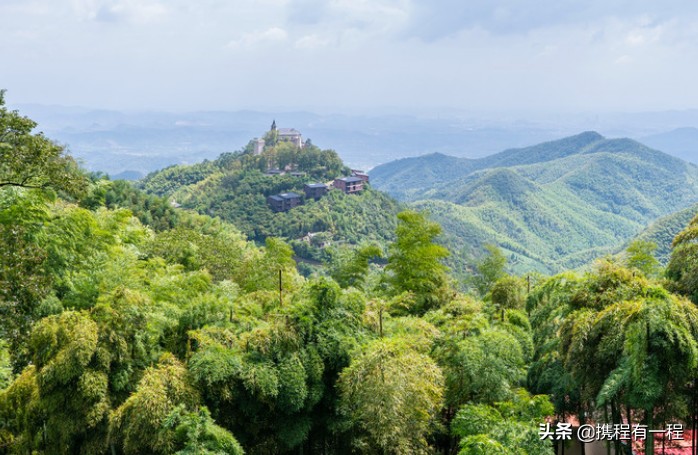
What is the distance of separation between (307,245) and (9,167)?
3837cm

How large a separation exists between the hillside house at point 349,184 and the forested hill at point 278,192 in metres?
0.85

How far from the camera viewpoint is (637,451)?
688 cm

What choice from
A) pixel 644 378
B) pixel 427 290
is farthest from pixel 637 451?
pixel 427 290

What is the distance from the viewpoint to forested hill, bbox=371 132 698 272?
76562mm

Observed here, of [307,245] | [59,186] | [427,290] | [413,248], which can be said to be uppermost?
[59,186]

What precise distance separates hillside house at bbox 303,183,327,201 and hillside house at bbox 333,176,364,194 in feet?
9.78

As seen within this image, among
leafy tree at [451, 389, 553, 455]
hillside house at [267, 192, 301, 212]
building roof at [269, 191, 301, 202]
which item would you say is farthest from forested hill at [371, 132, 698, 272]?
leafy tree at [451, 389, 553, 455]

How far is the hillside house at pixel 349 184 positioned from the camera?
193 ft

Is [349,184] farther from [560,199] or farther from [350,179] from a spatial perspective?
[560,199]

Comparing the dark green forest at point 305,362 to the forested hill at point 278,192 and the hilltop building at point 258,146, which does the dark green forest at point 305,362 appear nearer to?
the forested hill at point 278,192

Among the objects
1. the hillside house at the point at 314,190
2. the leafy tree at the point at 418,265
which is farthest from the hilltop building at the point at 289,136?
the leafy tree at the point at 418,265

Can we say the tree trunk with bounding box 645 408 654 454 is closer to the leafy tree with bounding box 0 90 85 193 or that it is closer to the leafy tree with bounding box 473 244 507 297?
the leafy tree with bounding box 0 90 85 193

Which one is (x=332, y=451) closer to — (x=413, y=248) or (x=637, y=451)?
(x=637, y=451)

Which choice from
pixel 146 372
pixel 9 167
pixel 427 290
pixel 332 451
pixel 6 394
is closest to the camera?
pixel 146 372
